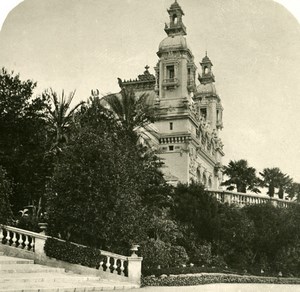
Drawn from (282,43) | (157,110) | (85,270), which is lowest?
(85,270)

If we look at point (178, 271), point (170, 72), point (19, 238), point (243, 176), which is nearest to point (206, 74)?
point (170, 72)

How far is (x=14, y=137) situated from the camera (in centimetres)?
2759

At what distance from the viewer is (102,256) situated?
21.4m

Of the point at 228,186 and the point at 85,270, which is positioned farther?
the point at 228,186

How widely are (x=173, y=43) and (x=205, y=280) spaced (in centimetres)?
3888

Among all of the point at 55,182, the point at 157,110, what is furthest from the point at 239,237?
the point at 157,110

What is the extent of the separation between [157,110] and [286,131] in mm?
36102

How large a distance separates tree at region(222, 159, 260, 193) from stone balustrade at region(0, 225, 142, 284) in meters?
35.3

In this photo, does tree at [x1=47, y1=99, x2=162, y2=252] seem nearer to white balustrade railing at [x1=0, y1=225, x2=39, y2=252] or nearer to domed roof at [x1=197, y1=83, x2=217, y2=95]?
white balustrade railing at [x1=0, y1=225, x2=39, y2=252]

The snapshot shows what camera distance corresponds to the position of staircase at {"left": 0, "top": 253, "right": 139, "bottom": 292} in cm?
1679

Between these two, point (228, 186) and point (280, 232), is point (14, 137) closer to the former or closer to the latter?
point (280, 232)

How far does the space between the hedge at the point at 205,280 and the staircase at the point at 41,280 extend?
1206 mm

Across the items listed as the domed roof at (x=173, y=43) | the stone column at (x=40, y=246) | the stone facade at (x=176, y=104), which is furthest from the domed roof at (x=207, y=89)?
the stone column at (x=40, y=246)

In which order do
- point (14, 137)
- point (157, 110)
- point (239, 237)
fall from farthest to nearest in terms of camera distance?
point (157, 110) → point (239, 237) → point (14, 137)
